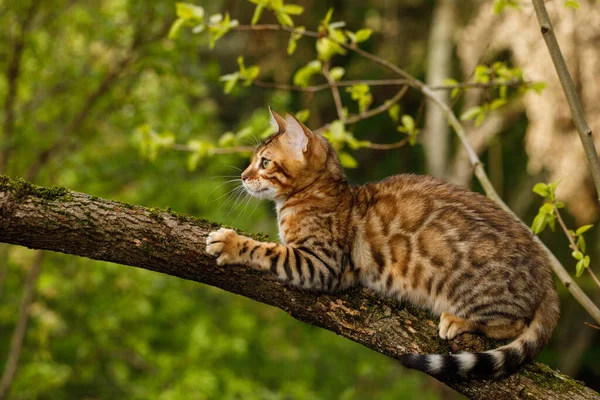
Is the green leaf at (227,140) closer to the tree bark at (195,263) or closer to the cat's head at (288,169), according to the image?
the cat's head at (288,169)

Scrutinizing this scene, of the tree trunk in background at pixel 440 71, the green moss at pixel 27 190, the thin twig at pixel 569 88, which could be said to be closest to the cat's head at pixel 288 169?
the green moss at pixel 27 190

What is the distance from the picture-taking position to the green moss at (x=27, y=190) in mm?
2699

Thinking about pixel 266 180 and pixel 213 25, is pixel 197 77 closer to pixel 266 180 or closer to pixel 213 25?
pixel 213 25

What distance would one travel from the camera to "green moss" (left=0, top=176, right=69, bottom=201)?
2699mm

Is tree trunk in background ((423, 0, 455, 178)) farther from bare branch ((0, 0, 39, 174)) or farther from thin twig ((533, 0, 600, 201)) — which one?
thin twig ((533, 0, 600, 201))

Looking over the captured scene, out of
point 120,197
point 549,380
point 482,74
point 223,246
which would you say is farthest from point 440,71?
point 223,246

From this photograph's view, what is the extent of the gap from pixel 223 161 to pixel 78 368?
2.77m

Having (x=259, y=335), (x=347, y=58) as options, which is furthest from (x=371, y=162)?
(x=259, y=335)

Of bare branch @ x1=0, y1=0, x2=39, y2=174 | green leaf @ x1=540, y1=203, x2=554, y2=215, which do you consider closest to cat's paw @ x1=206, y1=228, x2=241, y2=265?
green leaf @ x1=540, y1=203, x2=554, y2=215

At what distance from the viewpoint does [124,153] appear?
7535mm

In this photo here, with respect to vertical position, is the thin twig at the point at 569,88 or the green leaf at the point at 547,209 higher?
the thin twig at the point at 569,88

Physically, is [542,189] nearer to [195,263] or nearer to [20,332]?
[195,263]

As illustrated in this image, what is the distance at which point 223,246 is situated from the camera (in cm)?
288

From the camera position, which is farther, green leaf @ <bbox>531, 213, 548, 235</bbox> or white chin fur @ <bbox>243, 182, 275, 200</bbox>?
white chin fur @ <bbox>243, 182, 275, 200</bbox>
